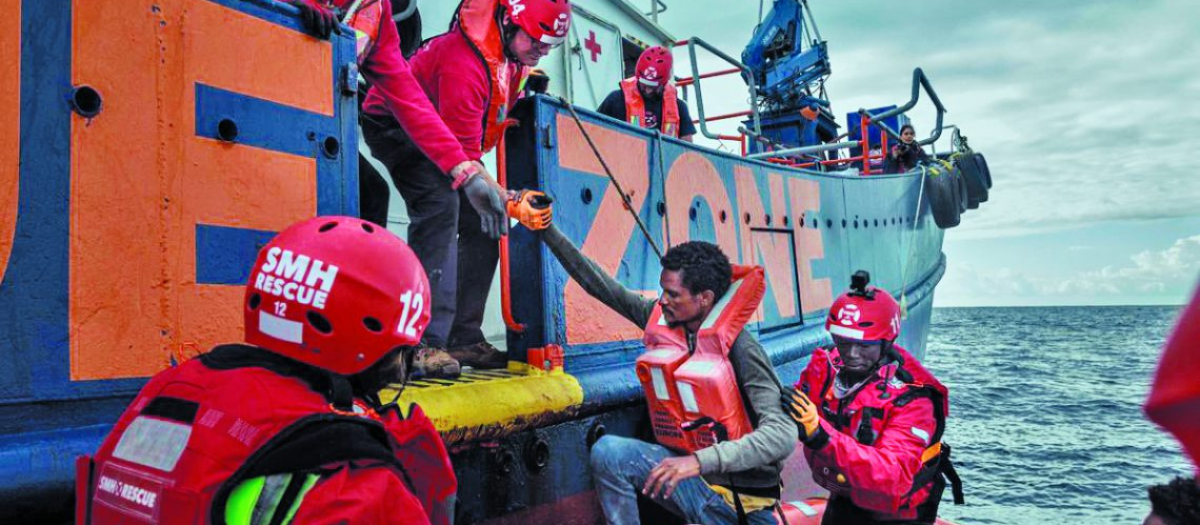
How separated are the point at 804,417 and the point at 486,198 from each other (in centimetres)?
135

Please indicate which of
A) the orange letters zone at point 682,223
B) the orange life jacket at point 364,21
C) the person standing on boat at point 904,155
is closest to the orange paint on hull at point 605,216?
the orange letters zone at point 682,223

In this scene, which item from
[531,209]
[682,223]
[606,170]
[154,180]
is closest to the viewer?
[154,180]

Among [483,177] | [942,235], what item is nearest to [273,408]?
[483,177]

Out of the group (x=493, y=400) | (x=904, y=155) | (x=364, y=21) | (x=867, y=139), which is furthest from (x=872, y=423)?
(x=904, y=155)

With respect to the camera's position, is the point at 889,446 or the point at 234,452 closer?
the point at 234,452

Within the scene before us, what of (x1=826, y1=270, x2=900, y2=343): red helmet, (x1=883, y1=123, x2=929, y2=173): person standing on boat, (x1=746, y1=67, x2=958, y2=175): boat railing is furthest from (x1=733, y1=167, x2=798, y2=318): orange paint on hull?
(x1=883, y1=123, x2=929, y2=173): person standing on boat

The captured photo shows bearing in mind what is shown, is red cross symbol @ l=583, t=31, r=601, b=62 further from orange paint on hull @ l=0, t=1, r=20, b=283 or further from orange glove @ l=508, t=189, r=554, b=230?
orange paint on hull @ l=0, t=1, r=20, b=283

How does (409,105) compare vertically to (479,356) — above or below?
above

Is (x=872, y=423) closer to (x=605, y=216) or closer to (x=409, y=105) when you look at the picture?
(x=605, y=216)

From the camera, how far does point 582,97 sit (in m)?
6.77

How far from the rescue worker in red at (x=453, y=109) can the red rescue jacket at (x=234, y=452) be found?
1611 millimetres

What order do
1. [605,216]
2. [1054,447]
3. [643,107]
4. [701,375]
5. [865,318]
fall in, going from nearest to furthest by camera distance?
[701,375] → [865,318] → [605,216] → [643,107] → [1054,447]

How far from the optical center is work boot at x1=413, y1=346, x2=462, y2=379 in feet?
9.93

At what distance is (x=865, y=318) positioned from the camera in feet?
10.6
